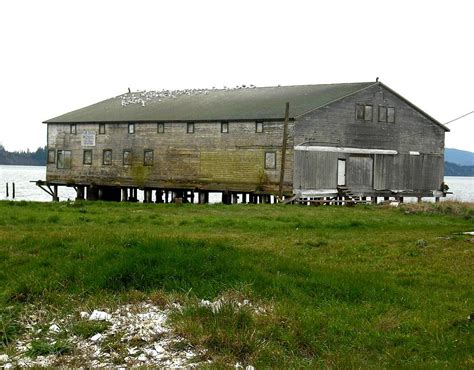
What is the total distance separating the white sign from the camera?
5659 cm

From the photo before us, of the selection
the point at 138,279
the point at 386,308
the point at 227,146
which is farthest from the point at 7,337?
the point at 227,146

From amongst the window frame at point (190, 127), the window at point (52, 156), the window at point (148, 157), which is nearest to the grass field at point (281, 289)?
the window frame at point (190, 127)

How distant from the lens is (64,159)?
192 feet

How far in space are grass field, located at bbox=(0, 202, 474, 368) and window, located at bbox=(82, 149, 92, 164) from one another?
3555cm

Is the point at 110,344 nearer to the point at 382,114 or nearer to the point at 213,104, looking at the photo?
the point at 382,114

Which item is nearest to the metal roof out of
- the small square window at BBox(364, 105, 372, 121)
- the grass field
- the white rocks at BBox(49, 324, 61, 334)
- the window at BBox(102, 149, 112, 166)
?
the small square window at BBox(364, 105, 372, 121)

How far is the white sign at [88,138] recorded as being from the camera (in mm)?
56594

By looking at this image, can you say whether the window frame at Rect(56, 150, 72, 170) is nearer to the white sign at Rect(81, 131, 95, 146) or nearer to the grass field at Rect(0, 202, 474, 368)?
A: the white sign at Rect(81, 131, 95, 146)

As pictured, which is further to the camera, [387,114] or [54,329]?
[387,114]

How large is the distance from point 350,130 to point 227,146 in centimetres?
887

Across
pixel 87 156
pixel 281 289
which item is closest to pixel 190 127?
pixel 87 156

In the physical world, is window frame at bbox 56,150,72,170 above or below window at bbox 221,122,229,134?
below

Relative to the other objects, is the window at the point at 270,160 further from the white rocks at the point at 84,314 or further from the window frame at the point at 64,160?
the white rocks at the point at 84,314

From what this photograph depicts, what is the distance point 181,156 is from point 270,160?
8144 millimetres
